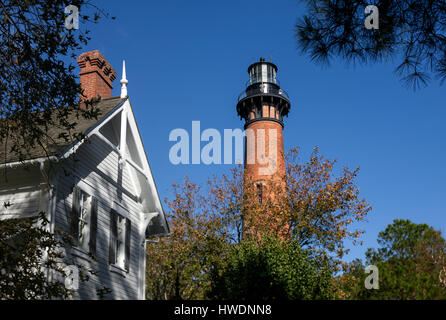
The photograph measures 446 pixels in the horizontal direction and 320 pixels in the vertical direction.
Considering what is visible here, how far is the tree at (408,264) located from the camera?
40.8 m

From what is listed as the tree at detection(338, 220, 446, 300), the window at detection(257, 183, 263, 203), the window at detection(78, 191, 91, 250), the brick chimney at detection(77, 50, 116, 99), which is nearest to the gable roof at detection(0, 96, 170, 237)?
the brick chimney at detection(77, 50, 116, 99)

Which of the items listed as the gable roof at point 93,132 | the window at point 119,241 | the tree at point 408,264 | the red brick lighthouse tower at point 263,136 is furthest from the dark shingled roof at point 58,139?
the tree at point 408,264

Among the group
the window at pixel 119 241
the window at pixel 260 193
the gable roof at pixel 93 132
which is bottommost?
the window at pixel 119 241

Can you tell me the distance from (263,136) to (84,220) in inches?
1010

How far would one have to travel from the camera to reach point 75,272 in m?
13.8

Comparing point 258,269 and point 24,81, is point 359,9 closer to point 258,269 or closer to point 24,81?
point 24,81

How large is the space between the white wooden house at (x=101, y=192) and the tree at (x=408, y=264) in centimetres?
2263

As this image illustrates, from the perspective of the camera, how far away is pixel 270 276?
16.8 metres

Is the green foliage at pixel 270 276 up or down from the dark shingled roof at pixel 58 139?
down

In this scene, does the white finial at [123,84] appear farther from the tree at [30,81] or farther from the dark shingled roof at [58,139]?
the tree at [30,81]

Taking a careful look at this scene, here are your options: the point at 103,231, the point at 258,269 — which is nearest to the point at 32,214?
the point at 103,231

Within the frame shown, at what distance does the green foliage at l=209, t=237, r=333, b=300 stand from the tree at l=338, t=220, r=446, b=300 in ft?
58.7
